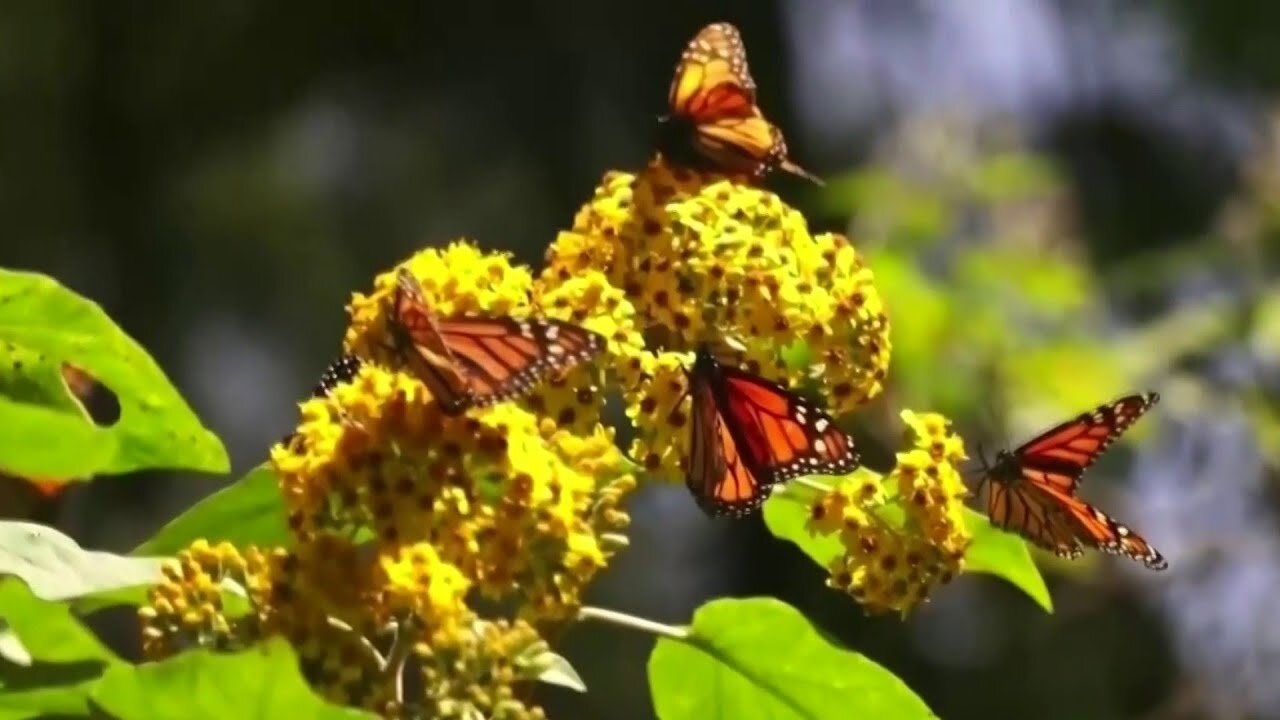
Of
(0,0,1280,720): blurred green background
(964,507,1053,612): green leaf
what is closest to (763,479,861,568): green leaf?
(964,507,1053,612): green leaf

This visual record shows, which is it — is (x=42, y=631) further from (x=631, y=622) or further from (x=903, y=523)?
(x=903, y=523)

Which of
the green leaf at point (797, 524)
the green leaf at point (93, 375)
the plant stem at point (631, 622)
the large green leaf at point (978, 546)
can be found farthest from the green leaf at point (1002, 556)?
the green leaf at point (93, 375)

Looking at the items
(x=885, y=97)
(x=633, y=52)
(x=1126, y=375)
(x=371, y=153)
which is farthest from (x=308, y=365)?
(x=1126, y=375)

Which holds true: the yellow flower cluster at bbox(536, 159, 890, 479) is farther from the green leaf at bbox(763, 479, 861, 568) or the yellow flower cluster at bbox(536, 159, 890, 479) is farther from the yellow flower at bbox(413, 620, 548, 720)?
the yellow flower at bbox(413, 620, 548, 720)

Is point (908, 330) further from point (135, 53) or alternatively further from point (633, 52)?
point (135, 53)

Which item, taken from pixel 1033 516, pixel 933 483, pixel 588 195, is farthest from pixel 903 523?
pixel 588 195

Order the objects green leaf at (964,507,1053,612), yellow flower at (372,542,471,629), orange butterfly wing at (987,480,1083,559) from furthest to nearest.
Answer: orange butterfly wing at (987,480,1083,559) → green leaf at (964,507,1053,612) → yellow flower at (372,542,471,629)

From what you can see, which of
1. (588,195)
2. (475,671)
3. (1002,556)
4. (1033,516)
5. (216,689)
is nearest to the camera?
(216,689)
